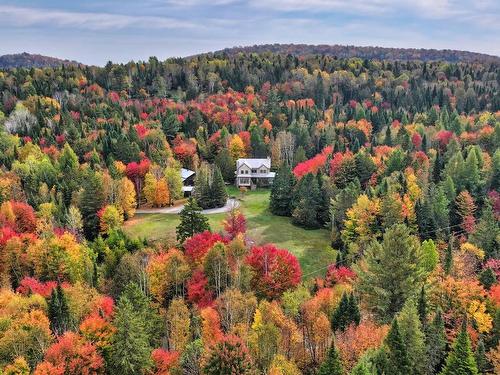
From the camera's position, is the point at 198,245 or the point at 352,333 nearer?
the point at 352,333

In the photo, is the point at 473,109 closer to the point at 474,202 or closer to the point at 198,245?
the point at 474,202

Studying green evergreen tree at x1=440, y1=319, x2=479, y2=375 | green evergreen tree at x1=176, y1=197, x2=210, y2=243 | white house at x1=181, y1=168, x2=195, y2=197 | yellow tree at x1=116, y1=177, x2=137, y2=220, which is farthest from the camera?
white house at x1=181, y1=168, x2=195, y2=197

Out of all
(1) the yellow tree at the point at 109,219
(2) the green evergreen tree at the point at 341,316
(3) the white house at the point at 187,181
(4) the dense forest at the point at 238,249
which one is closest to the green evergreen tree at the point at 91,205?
(4) the dense forest at the point at 238,249

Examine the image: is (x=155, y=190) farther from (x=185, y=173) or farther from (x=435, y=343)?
(x=435, y=343)

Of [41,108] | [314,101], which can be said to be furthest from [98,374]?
[314,101]

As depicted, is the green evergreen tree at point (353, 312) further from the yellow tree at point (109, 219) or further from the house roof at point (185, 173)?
the house roof at point (185, 173)

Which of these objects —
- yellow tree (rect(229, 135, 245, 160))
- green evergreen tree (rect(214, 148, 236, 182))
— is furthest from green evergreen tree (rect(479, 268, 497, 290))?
yellow tree (rect(229, 135, 245, 160))

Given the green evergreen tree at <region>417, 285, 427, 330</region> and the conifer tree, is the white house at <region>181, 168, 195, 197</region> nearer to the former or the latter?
the green evergreen tree at <region>417, 285, 427, 330</region>
